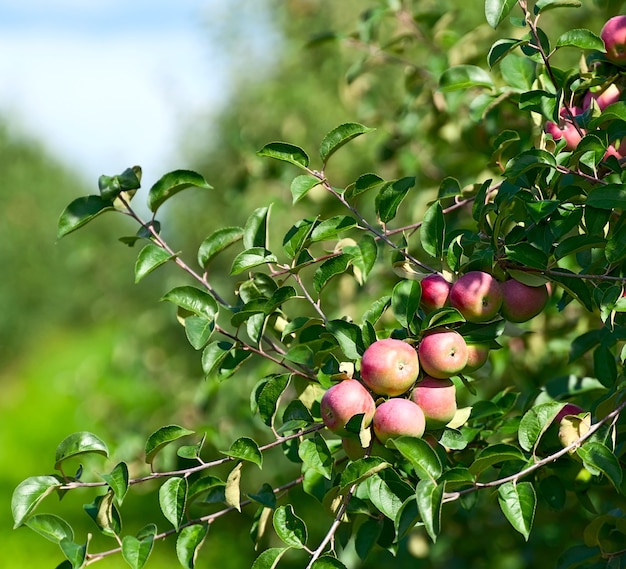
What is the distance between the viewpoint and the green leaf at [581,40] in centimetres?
90

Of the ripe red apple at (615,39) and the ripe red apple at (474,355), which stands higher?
the ripe red apple at (615,39)

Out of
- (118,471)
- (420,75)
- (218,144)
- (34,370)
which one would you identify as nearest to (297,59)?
(218,144)

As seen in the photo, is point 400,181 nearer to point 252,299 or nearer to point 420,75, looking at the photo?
point 252,299

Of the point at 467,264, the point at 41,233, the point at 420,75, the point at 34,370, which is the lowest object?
the point at 34,370

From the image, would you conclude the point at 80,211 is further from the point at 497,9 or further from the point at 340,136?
the point at 497,9

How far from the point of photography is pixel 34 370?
10.8 meters

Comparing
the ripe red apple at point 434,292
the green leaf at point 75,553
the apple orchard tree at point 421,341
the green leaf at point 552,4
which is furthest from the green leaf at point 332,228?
the green leaf at point 75,553

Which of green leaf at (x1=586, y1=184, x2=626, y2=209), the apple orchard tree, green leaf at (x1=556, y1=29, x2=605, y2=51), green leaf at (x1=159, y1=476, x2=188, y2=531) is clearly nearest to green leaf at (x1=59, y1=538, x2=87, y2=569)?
the apple orchard tree

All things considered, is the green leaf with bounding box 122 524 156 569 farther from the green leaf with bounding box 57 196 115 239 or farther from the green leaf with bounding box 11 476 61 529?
the green leaf with bounding box 57 196 115 239

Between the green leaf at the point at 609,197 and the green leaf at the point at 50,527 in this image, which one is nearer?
the green leaf at the point at 609,197

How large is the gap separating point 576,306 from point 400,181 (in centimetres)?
89

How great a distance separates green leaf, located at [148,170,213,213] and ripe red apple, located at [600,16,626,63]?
1.66ft

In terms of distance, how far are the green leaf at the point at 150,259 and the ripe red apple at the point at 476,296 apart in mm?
328

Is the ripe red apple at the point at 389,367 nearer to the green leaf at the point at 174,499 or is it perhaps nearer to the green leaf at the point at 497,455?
the green leaf at the point at 497,455
